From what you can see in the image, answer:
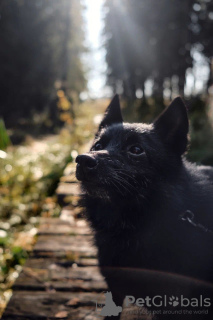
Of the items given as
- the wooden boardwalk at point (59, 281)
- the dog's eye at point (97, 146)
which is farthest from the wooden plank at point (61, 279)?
the dog's eye at point (97, 146)

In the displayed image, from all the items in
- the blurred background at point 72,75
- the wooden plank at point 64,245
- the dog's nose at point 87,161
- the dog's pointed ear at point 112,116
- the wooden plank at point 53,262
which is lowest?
the wooden plank at point 53,262

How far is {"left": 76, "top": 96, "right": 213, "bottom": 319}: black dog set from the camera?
1.86 meters

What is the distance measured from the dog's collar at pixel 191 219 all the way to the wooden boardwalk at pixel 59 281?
91 centimetres

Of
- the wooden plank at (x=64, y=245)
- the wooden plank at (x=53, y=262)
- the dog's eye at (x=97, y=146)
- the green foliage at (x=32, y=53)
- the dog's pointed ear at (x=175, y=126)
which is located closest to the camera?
the dog's pointed ear at (x=175, y=126)

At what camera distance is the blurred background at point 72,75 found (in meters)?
6.01

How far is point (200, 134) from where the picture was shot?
23.0 feet

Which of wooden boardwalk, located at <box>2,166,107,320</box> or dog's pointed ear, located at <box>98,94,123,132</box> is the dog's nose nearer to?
wooden boardwalk, located at <box>2,166,107,320</box>

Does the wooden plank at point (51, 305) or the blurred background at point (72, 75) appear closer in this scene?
the wooden plank at point (51, 305)

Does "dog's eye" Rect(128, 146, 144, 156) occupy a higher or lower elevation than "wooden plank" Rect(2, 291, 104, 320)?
higher

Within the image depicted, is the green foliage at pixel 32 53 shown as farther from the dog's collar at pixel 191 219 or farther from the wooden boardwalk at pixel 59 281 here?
the dog's collar at pixel 191 219

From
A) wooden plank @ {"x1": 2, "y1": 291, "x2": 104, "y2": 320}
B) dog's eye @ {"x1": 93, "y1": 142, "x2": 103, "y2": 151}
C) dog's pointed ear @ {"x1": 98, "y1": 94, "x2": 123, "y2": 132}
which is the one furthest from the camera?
dog's pointed ear @ {"x1": 98, "y1": 94, "x2": 123, "y2": 132}

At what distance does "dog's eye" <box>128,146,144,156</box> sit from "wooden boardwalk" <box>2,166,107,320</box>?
64 cm

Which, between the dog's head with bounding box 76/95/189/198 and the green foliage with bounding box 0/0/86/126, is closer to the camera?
the dog's head with bounding box 76/95/189/198

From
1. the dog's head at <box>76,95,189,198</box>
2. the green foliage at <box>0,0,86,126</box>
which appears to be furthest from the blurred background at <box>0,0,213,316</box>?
the dog's head at <box>76,95,189,198</box>
